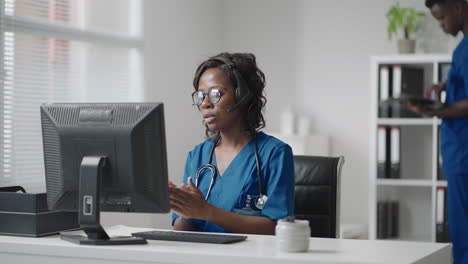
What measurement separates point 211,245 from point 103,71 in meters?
2.57

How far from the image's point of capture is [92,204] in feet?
6.38

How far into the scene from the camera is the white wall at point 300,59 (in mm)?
4617

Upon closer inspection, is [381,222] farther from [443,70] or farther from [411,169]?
[443,70]

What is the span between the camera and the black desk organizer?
2.12 metres

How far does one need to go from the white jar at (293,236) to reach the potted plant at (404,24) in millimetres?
2832

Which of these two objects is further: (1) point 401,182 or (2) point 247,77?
(1) point 401,182

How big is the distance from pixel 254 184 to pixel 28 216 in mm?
736

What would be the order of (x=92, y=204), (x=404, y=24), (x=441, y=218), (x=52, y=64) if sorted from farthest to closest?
(x=404, y=24) < (x=441, y=218) < (x=52, y=64) < (x=92, y=204)

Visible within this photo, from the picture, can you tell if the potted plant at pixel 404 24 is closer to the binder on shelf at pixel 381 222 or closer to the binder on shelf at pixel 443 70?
the binder on shelf at pixel 443 70

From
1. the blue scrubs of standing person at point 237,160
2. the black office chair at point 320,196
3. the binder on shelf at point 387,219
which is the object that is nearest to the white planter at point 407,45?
the binder on shelf at point 387,219

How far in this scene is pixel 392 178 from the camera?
435cm

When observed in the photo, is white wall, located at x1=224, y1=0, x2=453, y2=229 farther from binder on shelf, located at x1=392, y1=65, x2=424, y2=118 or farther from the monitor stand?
the monitor stand

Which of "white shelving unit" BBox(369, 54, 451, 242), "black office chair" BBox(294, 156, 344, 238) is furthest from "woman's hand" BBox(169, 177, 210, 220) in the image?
"white shelving unit" BBox(369, 54, 451, 242)

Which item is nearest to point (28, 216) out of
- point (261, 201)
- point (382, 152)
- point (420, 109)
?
point (261, 201)
